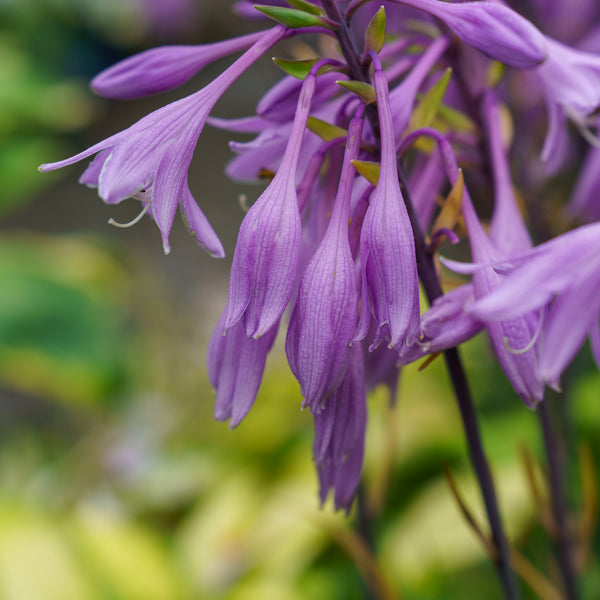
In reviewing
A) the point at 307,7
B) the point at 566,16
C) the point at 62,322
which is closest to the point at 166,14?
the point at 62,322

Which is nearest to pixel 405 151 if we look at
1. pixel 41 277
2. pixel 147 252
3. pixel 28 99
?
pixel 41 277

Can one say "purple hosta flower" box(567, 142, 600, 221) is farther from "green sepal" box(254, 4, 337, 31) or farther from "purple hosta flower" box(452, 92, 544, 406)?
"green sepal" box(254, 4, 337, 31)

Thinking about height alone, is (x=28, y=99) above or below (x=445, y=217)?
below

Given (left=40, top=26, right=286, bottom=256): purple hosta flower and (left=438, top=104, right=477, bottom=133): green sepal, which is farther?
(left=438, top=104, right=477, bottom=133): green sepal

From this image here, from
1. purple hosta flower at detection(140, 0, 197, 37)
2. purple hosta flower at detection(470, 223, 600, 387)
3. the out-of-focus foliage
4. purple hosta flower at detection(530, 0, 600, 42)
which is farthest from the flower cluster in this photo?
purple hosta flower at detection(140, 0, 197, 37)

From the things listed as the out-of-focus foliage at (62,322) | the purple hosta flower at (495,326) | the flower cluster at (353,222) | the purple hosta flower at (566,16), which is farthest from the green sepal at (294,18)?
the out-of-focus foliage at (62,322)

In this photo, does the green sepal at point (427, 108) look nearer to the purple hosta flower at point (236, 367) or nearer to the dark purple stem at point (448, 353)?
the dark purple stem at point (448, 353)

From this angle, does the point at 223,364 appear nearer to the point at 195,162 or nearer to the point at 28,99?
the point at 28,99
